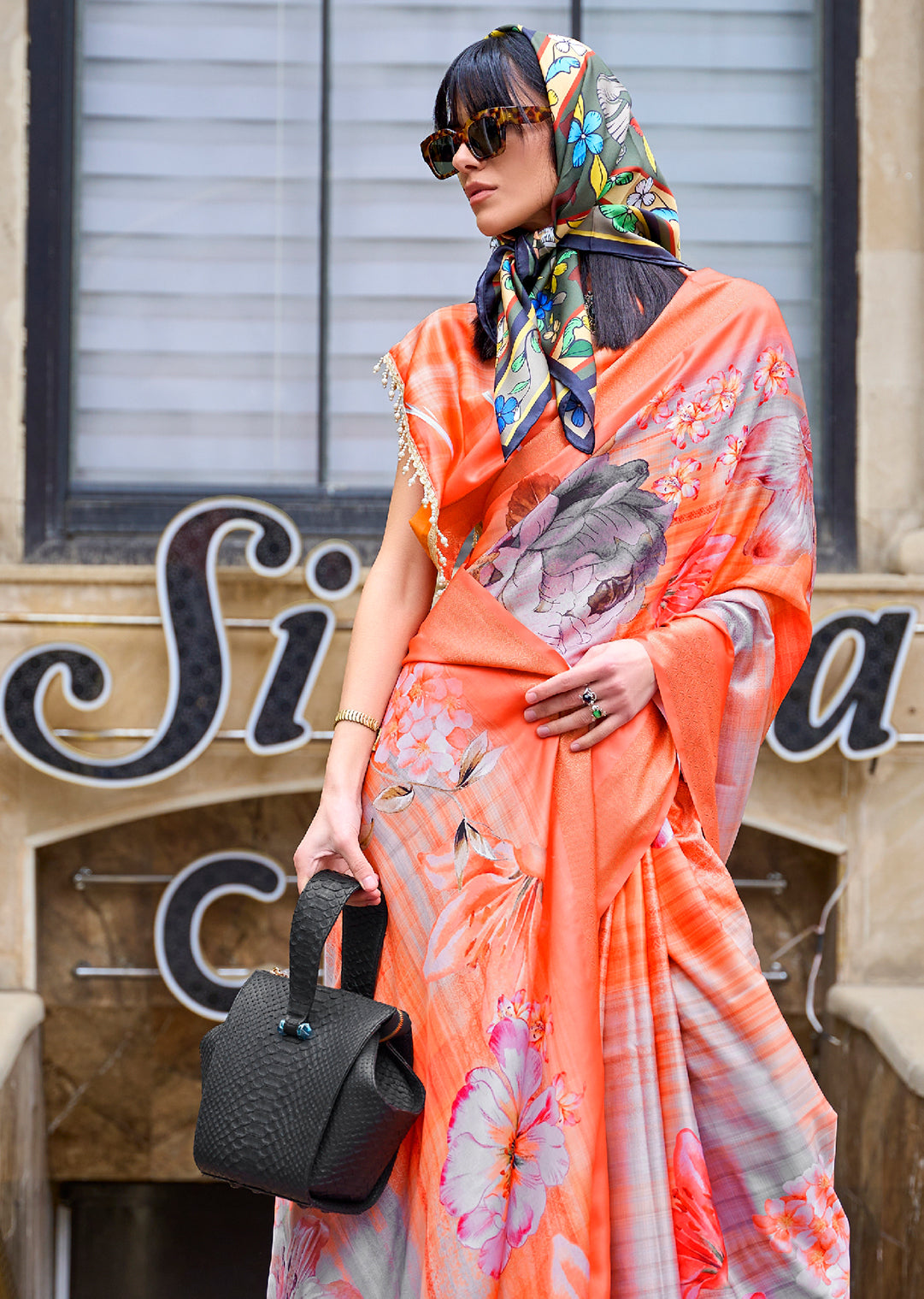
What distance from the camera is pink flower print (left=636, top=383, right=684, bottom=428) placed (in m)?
1.33

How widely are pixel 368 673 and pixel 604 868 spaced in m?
0.39

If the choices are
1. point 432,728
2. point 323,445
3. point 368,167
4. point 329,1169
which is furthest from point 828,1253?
point 368,167

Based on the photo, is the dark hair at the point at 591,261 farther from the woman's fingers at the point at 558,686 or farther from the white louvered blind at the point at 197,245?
the white louvered blind at the point at 197,245

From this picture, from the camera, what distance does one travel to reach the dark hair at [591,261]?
4.51 feet

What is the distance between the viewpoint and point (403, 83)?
10.6 feet

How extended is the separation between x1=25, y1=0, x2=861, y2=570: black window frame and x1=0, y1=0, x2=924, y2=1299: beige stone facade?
58 millimetres

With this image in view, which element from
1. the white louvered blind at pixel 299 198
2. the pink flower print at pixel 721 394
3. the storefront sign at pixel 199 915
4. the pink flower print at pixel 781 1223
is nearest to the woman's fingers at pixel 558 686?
the pink flower print at pixel 721 394

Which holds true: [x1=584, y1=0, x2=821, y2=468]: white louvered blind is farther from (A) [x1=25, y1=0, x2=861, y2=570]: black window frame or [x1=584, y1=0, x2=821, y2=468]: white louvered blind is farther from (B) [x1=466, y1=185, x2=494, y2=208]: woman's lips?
(B) [x1=466, y1=185, x2=494, y2=208]: woman's lips

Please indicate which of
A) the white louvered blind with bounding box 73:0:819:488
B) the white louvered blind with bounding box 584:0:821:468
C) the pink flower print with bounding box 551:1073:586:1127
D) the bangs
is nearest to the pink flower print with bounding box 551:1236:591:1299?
the pink flower print with bounding box 551:1073:586:1127

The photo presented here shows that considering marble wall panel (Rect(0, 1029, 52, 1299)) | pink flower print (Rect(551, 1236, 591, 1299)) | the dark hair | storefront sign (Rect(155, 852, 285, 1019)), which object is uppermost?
the dark hair

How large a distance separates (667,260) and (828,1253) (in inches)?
43.1

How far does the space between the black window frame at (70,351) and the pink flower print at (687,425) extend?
187 centimetres

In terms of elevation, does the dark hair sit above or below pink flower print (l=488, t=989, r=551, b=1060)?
above

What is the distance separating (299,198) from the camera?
3205 mm
